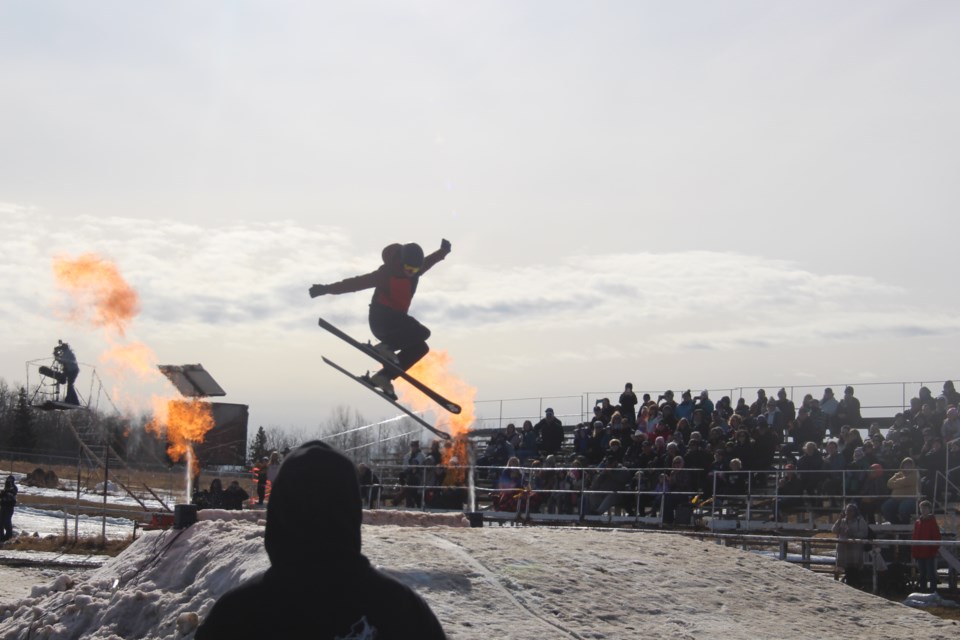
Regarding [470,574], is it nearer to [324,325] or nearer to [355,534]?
[355,534]

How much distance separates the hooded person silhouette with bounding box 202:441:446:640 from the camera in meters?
3.16

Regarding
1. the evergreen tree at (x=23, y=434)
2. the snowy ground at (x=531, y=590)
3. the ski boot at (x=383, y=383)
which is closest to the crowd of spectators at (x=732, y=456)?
the ski boot at (x=383, y=383)

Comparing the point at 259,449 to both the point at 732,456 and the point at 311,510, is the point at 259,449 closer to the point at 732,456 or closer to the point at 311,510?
the point at 732,456

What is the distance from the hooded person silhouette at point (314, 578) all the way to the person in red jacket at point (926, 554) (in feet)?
37.1

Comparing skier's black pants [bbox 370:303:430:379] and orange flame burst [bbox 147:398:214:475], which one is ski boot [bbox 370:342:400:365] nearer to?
skier's black pants [bbox 370:303:430:379]

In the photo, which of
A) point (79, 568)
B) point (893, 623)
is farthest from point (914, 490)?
point (79, 568)

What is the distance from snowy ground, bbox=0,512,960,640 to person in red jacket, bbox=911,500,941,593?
11.2 feet

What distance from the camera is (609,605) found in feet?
27.0

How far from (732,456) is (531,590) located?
31.1 ft

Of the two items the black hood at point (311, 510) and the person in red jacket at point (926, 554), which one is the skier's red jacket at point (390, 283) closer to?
the person in red jacket at point (926, 554)

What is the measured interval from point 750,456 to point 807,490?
1105mm

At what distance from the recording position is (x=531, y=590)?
8250mm

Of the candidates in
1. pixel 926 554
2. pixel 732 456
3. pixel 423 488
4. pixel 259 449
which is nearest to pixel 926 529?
pixel 926 554

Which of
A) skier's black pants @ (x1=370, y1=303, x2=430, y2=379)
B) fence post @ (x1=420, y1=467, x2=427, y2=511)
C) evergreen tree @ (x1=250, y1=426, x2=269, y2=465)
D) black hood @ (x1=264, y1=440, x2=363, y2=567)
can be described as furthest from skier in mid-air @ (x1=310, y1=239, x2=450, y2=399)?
evergreen tree @ (x1=250, y1=426, x2=269, y2=465)
